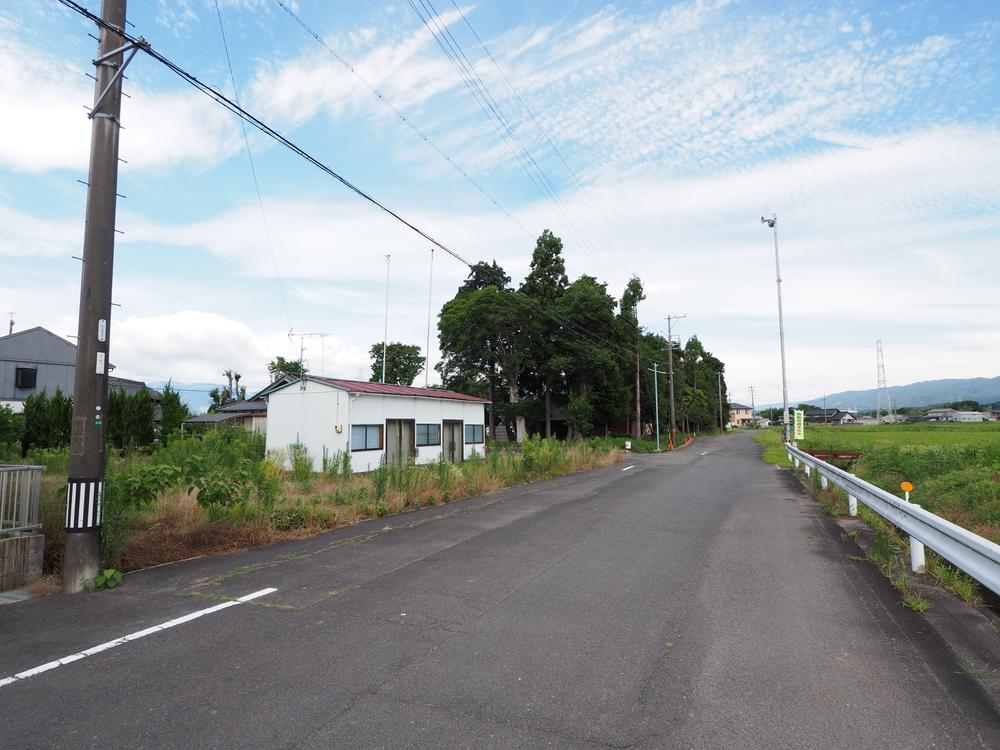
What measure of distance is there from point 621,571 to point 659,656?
2.57 meters

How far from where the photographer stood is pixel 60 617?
5141mm

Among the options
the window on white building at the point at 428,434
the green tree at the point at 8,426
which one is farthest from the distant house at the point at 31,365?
the window on white building at the point at 428,434

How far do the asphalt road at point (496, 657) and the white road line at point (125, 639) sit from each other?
7 centimetres

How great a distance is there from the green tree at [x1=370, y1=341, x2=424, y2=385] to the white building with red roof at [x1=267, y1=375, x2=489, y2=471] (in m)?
48.3

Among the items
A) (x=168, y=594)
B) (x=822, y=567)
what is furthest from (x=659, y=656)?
(x=168, y=594)

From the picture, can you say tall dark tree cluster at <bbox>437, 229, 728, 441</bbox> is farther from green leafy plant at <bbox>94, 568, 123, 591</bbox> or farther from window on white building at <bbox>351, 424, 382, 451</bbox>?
green leafy plant at <bbox>94, 568, 123, 591</bbox>

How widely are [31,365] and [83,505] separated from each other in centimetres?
3902

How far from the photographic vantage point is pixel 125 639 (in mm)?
4602

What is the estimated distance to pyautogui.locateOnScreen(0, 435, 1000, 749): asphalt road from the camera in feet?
10.7

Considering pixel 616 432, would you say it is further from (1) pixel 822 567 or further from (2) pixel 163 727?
(2) pixel 163 727

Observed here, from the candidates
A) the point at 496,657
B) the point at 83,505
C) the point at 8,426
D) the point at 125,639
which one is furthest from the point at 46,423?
the point at 496,657

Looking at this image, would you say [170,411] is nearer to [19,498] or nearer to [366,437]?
[366,437]

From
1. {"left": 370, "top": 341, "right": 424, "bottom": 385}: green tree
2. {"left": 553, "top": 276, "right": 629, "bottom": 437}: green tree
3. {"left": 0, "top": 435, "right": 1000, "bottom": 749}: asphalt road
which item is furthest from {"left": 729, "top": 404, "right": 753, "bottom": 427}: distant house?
{"left": 0, "top": 435, "right": 1000, "bottom": 749}: asphalt road

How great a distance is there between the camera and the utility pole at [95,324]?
6.13 metres
